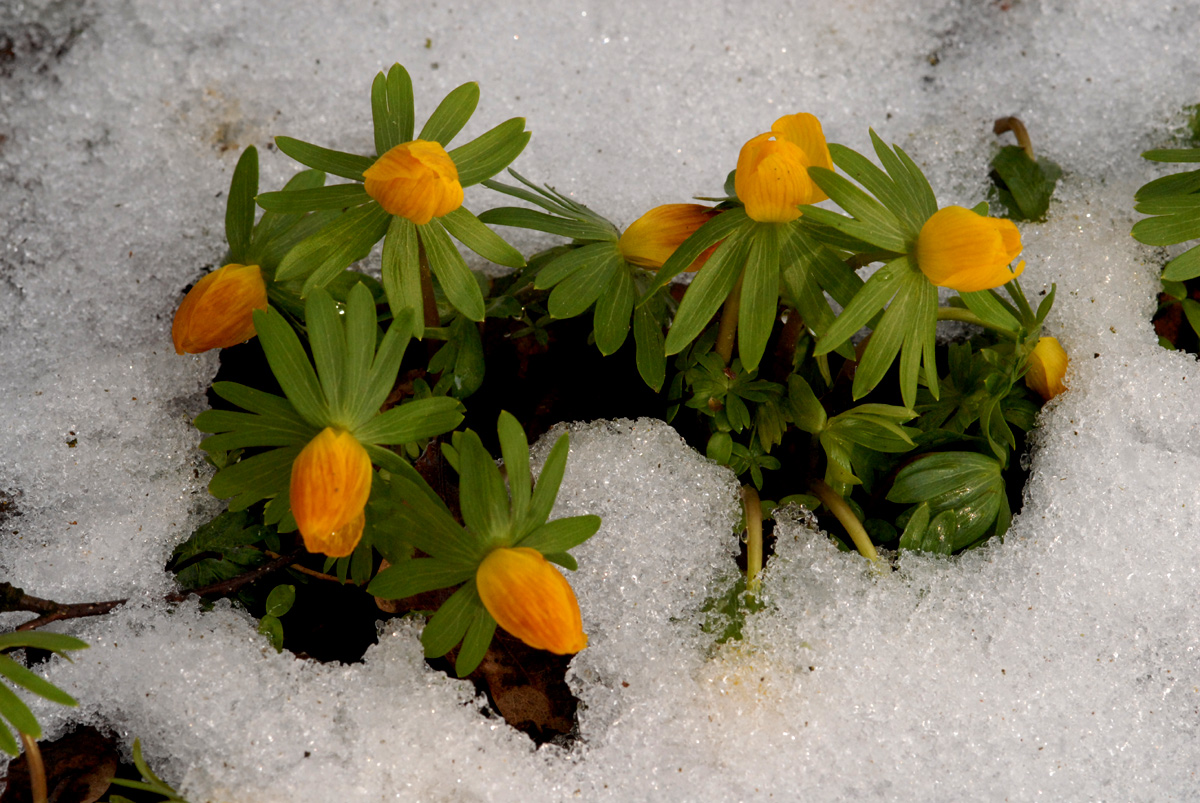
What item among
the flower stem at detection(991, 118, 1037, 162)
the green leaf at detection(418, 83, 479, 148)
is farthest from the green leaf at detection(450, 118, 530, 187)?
the flower stem at detection(991, 118, 1037, 162)

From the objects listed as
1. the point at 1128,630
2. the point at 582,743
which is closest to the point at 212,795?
the point at 582,743

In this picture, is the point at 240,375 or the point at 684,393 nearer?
the point at 684,393

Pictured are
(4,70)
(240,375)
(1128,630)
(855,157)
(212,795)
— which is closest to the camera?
(855,157)

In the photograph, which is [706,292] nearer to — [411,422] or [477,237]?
[477,237]

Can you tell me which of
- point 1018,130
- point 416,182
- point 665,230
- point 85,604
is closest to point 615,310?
point 665,230

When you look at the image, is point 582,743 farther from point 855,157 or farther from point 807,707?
point 855,157

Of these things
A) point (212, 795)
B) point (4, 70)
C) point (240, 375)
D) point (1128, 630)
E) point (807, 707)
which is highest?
point (4, 70)
